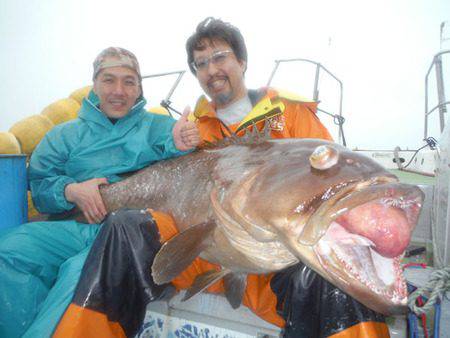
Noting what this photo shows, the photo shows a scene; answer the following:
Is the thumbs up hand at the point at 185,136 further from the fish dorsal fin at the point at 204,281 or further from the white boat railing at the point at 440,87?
the white boat railing at the point at 440,87

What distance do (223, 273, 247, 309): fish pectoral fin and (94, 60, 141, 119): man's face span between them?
6.26 ft

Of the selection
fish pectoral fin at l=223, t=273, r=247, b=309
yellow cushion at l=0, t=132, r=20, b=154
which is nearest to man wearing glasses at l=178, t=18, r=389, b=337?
fish pectoral fin at l=223, t=273, r=247, b=309

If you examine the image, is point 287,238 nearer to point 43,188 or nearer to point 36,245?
point 36,245

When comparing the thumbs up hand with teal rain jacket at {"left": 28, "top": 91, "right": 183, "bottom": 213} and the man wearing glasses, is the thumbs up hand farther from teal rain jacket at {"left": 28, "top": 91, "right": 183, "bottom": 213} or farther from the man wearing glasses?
the man wearing glasses

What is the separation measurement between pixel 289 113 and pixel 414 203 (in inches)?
88.1

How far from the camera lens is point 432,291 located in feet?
6.18

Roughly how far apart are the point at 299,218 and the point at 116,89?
2.39m

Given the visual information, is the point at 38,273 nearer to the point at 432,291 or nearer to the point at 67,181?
the point at 67,181

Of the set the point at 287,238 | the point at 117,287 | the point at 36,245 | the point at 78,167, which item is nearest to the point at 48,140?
the point at 78,167

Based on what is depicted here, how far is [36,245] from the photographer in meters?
2.15

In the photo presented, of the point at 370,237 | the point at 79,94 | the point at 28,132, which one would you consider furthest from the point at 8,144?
the point at 370,237

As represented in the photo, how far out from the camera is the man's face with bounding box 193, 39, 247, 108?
10.6 ft

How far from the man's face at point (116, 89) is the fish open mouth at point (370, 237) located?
8.00 feet

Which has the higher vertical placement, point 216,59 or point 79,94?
point 216,59
